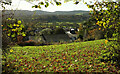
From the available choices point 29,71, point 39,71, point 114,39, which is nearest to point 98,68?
point 114,39

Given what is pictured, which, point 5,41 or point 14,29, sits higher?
point 14,29

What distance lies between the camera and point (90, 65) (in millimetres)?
7648

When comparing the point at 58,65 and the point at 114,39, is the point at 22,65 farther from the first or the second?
the point at 114,39

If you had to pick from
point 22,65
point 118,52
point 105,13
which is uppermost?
point 105,13

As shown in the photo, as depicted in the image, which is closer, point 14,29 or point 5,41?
point 14,29

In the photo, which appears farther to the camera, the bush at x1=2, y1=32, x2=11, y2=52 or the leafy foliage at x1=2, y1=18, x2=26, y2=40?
the bush at x1=2, y1=32, x2=11, y2=52

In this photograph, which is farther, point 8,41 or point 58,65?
point 58,65

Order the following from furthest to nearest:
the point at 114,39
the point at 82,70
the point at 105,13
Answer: the point at 82,70, the point at 114,39, the point at 105,13

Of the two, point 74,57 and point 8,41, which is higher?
point 8,41

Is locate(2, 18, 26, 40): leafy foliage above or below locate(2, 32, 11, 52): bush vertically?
above

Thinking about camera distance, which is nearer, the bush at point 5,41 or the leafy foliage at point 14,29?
the leafy foliage at point 14,29

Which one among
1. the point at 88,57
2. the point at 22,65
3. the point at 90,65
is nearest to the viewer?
the point at 90,65

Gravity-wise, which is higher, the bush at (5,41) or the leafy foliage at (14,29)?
the leafy foliage at (14,29)

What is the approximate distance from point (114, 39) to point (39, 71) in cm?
390
